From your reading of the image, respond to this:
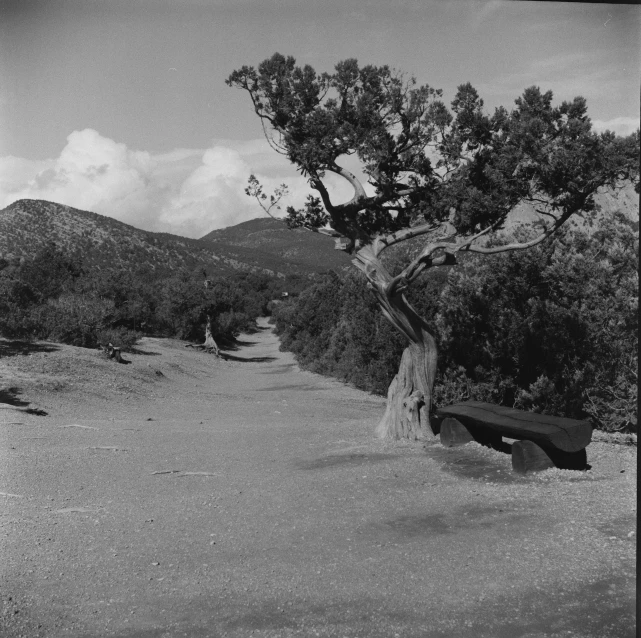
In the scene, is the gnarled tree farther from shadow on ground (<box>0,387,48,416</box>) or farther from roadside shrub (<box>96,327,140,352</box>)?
roadside shrub (<box>96,327,140,352</box>)

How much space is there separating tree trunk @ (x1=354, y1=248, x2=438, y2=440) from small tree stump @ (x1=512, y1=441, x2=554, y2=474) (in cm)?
213

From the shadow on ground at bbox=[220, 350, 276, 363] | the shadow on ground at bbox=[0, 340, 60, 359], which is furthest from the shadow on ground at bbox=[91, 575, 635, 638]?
the shadow on ground at bbox=[220, 350, 276, 363]

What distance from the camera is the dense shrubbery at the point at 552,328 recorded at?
33.7 feet

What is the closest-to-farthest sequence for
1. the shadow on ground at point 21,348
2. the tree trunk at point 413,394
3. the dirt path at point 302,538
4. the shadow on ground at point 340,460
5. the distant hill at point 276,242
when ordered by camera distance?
the dirt path at point 302,538, the shadow on ground at point 340,460, the tree trunk at point 413,394, the shadow on ground at point 21,348, the distant hill at point 276,242

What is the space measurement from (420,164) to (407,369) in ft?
9.52

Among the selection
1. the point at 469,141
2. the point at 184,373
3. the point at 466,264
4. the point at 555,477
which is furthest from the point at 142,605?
the point at 184,373

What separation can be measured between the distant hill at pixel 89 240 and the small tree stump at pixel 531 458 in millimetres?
30100

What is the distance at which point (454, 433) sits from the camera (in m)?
8.09

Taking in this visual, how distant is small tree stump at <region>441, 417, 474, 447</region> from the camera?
805 centimetres

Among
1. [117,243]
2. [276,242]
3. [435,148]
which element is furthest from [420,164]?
[276,242]

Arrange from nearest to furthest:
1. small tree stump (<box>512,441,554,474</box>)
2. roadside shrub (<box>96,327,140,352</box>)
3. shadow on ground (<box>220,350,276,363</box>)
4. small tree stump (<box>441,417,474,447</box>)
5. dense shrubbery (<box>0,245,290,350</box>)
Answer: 1. small tree stump (<box>512,441,554,474</box>)
2. small tree stump (<box>441,417,474,447</box>)
3. dense shrubbery (<box>0,245,290,350</box>)
4. roadside shrub (<box>96,327,140,352</box>)
5. shadow on ground (<box>220,350,276,363</box>)

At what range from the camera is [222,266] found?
247 ft

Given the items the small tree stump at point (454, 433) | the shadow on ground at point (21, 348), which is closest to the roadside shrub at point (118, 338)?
the shadow on ground at point (21, 348)

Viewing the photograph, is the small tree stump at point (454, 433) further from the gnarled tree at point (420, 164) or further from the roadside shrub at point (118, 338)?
the roadside shrub at point (118, 338)
